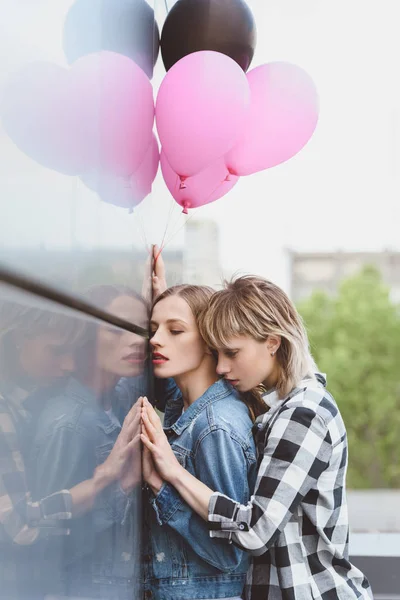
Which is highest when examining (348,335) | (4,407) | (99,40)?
(99,40)

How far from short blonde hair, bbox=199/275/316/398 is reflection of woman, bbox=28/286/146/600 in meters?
0.18

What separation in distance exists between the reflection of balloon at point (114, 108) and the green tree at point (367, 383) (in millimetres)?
21092

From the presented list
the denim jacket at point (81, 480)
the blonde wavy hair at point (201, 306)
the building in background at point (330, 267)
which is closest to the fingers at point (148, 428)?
the denim jacket at point (81, 480)

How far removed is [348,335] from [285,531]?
2218 cm

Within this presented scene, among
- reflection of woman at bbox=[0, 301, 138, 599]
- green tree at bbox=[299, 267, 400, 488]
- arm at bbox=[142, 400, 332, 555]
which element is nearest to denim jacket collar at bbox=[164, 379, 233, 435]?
arm at bbox=[142, 400, 332, 555]

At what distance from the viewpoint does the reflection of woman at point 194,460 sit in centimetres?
141

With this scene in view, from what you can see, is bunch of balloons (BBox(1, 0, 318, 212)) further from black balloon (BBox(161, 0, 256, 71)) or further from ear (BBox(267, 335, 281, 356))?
ear (BBox(267, 335, 281, 356))

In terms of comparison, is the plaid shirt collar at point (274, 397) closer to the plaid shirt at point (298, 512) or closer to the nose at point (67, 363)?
the plaid shirt at point (298, 512)

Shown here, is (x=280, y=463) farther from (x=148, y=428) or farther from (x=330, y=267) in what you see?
(x=330, y=267)

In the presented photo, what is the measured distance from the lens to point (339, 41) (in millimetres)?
28391

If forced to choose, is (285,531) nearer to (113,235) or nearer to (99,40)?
(113,235)

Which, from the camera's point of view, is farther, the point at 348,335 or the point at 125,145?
the point at 348,335

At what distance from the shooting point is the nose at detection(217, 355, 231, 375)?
1523mm

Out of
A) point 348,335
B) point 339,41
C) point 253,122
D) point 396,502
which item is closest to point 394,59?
point 339,41
